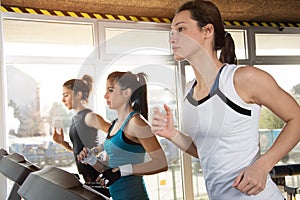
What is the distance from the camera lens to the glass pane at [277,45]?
5.48 meters

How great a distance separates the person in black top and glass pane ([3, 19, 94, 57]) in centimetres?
39

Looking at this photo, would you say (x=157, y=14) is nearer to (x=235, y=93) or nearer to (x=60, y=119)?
(x=60, y=119)

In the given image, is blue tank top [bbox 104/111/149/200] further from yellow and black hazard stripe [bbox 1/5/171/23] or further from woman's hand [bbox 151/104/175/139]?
yellow and black hazard stripe [bbox 1/5/171/23]

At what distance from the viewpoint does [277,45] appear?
564 cm

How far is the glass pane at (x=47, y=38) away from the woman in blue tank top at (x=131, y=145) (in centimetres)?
218

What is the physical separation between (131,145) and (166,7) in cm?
276

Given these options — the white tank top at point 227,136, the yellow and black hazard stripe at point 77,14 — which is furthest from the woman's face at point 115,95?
the yellow and black hazard stripe at point 77,14

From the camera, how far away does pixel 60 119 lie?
4.38 metres

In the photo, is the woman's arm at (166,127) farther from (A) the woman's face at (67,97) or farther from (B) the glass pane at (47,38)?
(B) the glass pane at (47,38)

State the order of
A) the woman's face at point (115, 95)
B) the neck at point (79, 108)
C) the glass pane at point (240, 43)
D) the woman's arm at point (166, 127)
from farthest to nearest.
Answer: the glass pane at point (240, 43) < the neck at point (79, 108) < the woman's face at point (115, 95) < the woman's arm at point (166, 127)

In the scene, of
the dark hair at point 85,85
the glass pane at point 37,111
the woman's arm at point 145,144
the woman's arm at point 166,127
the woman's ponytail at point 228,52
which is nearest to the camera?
the woman's arm at point 166,127

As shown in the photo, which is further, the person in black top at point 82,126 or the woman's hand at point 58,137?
the woman's hand at point 58,137

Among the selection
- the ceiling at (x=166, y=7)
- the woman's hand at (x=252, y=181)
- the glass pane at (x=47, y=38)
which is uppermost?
the ceiling at (x=166, y=7)

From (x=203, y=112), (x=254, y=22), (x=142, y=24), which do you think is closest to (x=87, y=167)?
(x=142, y=24)
